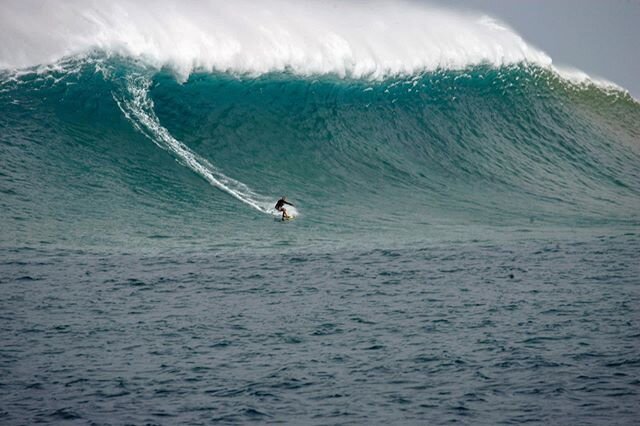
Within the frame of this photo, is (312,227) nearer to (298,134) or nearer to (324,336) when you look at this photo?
(298,134)

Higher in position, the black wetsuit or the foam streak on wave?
the foam streak on wave

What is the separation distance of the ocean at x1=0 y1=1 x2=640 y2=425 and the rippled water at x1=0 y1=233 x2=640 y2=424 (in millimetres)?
51

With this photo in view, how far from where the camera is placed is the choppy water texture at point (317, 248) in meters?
10.4

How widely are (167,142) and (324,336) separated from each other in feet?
37.4

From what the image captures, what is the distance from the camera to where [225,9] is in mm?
28250

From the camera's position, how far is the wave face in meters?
19.8

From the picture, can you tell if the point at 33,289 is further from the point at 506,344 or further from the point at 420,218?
the point at 420,218

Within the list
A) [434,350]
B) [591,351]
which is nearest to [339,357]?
[434,350]

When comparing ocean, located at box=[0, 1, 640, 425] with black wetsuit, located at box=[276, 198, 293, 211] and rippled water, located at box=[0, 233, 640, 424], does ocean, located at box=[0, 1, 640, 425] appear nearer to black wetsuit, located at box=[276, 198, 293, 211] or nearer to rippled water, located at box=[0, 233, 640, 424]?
rippled water, located at box=[0, 233, 640, 424]

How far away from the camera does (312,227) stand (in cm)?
1944

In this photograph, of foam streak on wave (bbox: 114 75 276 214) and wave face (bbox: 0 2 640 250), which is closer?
wave face (bbox: 0 2 640 250)

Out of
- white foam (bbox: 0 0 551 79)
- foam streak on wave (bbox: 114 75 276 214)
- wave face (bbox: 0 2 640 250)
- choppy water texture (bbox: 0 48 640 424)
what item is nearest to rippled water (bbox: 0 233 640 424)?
choppy water texture (bbox: 0 48 640 424)

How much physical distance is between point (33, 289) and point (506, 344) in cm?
716

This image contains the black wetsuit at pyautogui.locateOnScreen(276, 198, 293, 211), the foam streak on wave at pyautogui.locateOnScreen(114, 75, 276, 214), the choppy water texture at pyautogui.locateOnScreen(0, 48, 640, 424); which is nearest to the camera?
the choppy water texture at pyautogui.locateOnScreen(0, 48, 640, 424)
